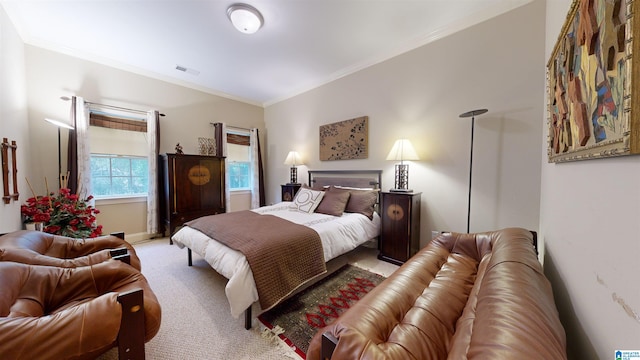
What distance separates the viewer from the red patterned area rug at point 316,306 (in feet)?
5.07

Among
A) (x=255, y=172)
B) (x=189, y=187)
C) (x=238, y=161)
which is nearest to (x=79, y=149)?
(x=189, y=187)

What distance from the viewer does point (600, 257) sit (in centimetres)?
68

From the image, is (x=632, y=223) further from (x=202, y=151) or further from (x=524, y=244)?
(x=202, y=151)

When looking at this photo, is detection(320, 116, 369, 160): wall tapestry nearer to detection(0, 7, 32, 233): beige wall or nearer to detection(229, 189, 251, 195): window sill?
detection(229, 189, 251, 195): window sill

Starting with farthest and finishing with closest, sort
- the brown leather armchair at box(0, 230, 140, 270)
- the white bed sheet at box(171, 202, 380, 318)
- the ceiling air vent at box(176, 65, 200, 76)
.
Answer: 1. the ceiling air vent at box(176, 65, 200, 76)
2. the white bed sheet at box(171, 202, 380, 318)
3. the brown leather armchair at box(0, 230, 140, 270)

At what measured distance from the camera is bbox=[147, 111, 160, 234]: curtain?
3.45 metres

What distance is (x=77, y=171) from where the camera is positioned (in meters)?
2.92

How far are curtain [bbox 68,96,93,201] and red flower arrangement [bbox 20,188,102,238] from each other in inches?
19.0

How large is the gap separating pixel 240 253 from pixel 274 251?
0.27m

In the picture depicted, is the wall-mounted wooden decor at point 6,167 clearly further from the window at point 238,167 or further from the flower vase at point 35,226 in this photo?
the window at point 238,167

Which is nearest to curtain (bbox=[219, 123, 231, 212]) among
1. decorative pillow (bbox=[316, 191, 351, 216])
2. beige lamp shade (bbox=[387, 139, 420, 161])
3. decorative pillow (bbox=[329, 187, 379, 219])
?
decorative pillow (bbox=[316, 191, 351, 216])

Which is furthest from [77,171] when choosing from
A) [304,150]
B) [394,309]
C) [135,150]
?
[394,309]

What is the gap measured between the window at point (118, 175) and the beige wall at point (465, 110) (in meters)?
3.59

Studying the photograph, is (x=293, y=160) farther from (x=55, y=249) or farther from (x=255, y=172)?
(x=55, y=249)
